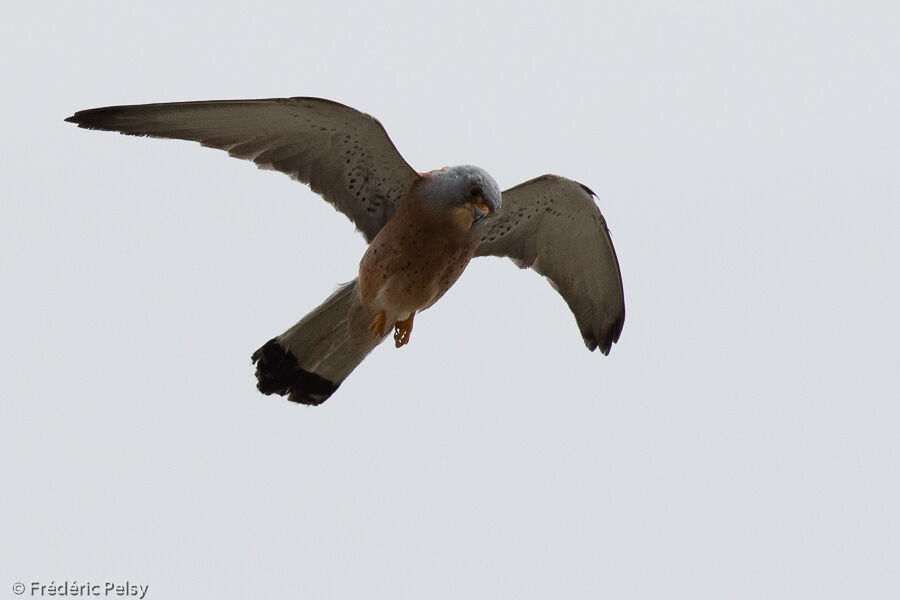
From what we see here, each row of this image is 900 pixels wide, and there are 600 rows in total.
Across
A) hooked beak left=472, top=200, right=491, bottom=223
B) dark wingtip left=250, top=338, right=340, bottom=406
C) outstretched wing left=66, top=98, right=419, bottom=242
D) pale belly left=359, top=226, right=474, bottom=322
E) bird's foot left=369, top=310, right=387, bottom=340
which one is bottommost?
dark wingtip left=250, top=338, right=340, bottom=406

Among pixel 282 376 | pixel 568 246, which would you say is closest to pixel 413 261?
pixel 282 376

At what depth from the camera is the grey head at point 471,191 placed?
10234mm

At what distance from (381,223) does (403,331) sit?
2.98ft

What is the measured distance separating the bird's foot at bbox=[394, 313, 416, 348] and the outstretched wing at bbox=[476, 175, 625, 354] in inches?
40.2

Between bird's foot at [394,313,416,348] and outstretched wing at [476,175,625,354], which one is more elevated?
outstretched wing at [476,175,625,354]

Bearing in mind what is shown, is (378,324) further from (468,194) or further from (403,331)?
(468,194)

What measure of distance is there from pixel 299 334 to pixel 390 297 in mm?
1160

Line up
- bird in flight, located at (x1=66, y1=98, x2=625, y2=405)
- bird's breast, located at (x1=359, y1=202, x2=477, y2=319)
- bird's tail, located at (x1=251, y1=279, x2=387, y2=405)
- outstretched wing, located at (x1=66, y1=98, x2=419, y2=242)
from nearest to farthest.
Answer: outstretched wing, located at (x1=66, y1=98, x2=419, y2=242) → bird in flight, located at (x1=66, y1=98, x2=625, y2=405) → bird's breast, located at (x1=359, y1=202, x2=477, y2=319) → bird's tail, located at (x1=251, y1=279, x2=387, y2=405)

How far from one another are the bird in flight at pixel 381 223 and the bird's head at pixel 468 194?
0.01 meters

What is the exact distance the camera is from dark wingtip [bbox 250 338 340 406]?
11.6 m

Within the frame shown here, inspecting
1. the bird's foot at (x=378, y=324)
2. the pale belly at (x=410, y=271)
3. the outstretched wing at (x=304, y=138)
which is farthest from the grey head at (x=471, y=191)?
the bird's foot at (x=378, y=324)

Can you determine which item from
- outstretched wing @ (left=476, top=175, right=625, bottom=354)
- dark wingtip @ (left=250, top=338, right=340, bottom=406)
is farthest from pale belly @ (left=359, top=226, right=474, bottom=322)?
dark wingtip @ (left=250, top=338, right=340, bottom=406)

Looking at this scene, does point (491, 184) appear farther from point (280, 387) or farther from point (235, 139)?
point (280, 387)

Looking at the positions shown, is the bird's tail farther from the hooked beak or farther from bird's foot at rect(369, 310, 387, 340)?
the hooked beak
